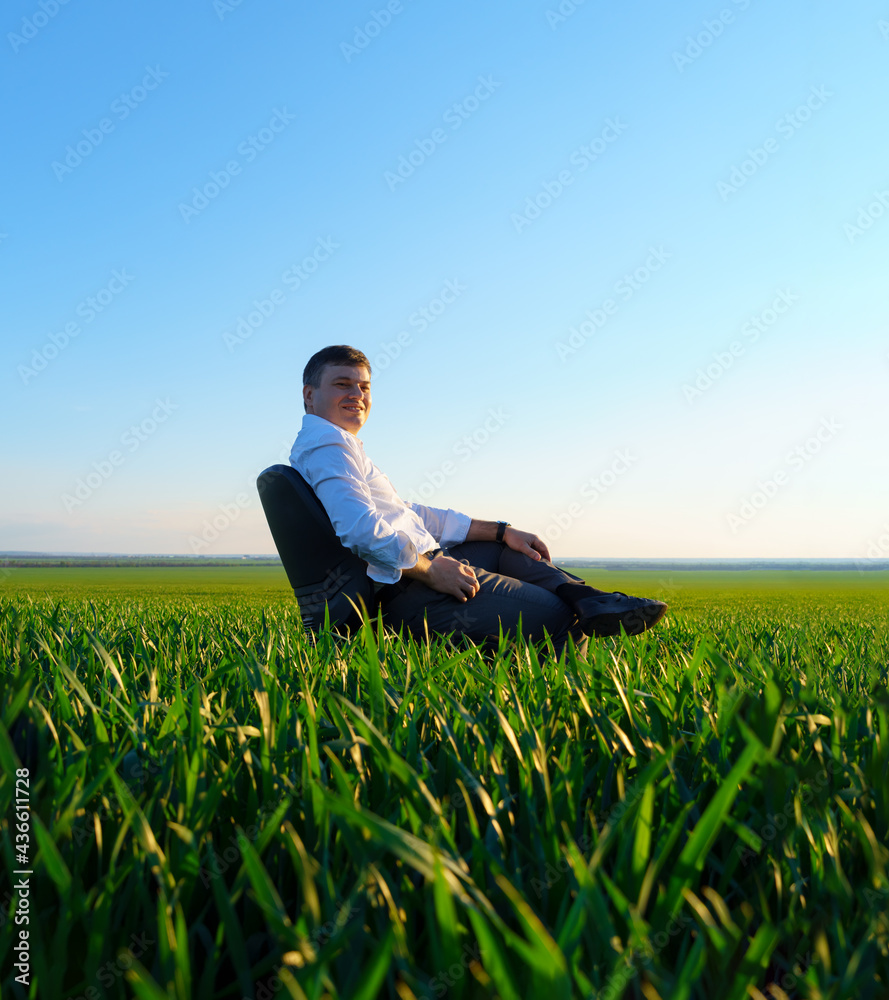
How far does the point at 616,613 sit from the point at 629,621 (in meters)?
0.11

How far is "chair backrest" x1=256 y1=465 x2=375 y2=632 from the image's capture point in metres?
3.41

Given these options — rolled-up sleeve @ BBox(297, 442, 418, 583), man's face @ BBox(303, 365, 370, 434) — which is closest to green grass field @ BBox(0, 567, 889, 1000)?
rolled-up sleeve @ BBox(297, 442, 418, 583)

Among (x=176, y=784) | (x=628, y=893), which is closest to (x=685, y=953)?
(x=628, y=893)

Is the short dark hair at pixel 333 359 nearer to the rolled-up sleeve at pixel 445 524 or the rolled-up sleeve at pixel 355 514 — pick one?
the rolled-up sleeve at pixel 355 514

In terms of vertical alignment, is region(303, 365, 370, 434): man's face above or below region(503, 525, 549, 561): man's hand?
above

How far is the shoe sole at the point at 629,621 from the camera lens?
130 inches

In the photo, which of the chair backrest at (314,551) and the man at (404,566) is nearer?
the man at (404,566)

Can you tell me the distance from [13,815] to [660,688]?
4.81 feet

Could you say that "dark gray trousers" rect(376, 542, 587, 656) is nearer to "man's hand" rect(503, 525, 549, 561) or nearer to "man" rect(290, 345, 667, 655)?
"man" rect(290, 345, 667, 655)

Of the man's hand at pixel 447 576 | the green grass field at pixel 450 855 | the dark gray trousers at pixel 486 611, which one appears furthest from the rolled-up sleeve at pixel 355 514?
the green grass field at pixel 450 855

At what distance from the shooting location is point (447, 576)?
3379 mm

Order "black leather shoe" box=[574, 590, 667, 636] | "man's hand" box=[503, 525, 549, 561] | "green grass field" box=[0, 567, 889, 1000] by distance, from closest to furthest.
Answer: "green grass field" box=[0, 567, 889, 1000]
"black leather shoe" box=[574, 590, 667, 636]
"man's hand" box=[503, 525, 549, 561]

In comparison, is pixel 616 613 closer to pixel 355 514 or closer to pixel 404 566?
pixel 404 566

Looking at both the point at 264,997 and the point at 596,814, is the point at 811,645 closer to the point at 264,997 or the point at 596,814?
the point at 596,814
